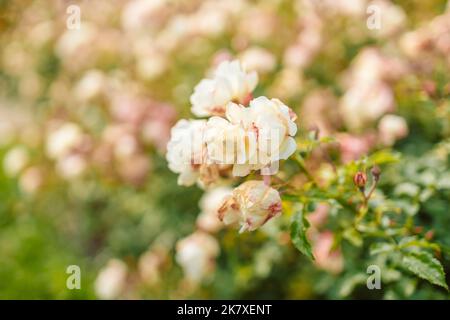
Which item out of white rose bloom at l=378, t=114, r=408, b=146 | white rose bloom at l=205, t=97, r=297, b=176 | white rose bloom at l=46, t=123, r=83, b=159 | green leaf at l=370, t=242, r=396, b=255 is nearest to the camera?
white rose bloom at l=205, t=97, r=297, b=176

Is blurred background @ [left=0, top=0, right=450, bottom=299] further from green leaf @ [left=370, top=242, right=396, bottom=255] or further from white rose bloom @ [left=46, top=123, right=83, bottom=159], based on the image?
green leaf @ [left=370, top=242, right=396, bottom=255]

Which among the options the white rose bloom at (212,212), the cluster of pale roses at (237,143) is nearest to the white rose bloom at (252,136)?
the cluster of pale roses at (237,143)

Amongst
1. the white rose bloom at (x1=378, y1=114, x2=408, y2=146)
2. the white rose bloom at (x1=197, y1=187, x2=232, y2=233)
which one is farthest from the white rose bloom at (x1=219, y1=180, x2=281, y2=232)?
the white rose bloom at (x1=378, y1=114, x2=408, y2=146)

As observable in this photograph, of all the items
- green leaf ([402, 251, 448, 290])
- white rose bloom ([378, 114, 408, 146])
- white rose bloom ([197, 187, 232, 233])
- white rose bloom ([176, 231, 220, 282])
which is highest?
white rose bloom ([378, 114, 408, 146])

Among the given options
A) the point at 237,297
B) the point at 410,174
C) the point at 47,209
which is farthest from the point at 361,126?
the point at 47,209

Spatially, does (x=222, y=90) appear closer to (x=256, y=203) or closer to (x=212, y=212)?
(x=256, y=203)

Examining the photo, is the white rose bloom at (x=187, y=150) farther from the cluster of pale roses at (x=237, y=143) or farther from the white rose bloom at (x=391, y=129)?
the white rose bloom at (x=391, y=129)

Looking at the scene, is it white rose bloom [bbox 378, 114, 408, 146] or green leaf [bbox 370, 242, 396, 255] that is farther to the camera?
white rose bloom [bbox 378, 114, 408, 146]
